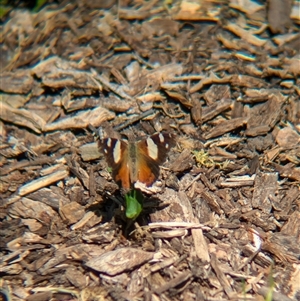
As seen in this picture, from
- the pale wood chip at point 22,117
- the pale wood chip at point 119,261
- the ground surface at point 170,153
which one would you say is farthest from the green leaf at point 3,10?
the pale wood chip at point 119,261

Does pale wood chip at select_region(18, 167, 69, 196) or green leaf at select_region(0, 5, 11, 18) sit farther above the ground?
green leaf at select_region(0, 5, 11, 18)

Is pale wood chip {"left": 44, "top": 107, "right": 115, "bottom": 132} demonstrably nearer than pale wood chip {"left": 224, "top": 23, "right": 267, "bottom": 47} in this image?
Yes

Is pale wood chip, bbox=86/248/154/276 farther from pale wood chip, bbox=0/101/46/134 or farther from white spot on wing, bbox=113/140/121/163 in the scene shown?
pale wood chip, bbox=0/101/46/134

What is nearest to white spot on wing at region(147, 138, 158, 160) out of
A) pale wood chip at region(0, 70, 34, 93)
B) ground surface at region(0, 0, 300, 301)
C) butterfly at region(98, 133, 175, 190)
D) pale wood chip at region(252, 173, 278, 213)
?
butterfly at region(98, 133, 175, 190)

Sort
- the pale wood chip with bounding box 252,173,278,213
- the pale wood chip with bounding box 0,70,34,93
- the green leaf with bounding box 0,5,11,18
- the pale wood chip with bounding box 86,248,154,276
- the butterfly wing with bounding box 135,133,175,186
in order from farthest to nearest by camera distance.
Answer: the green leaf with bounding box 0,5,11,18 → the pale wood chip with bounding box 0,70,34,93 → the pale wood chip with bounding box 252,173,278,213 → the butterfly wing with bounding box 135,133,175,186 → the pale wood chip with bounding box 86,248,154,276

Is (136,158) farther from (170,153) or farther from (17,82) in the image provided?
(17,82)

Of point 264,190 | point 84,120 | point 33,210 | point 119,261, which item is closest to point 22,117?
point 84,120

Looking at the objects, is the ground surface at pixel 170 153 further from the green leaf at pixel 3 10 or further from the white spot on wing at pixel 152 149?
the white spot on wing at pixel 152 149
